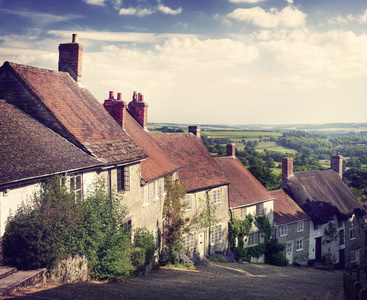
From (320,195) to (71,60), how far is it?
31716mm

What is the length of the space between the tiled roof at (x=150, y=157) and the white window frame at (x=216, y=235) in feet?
24.8

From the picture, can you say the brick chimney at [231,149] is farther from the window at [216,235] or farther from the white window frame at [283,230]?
the window at [216,235]

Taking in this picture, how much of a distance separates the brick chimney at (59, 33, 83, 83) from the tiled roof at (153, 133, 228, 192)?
9.94 m

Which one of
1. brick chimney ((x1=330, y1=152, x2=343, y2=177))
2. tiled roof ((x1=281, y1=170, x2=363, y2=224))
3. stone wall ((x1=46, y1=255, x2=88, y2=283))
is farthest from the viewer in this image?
brick chimney ((x1=330, y1=152, x2=343, y2=177))

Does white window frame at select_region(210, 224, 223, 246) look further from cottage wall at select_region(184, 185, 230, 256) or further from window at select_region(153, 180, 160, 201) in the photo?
window at select_region(153, 180, 160, 201)

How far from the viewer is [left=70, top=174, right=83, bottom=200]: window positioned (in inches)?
551

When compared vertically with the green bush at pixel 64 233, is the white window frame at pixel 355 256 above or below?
below

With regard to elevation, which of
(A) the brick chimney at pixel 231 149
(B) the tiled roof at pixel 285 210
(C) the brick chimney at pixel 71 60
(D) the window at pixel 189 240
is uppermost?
(C) the brick chimney at pixel 71 60

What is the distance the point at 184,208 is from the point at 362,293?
17423 mm

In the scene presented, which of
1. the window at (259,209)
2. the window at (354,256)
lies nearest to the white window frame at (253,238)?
the window at (259,209)

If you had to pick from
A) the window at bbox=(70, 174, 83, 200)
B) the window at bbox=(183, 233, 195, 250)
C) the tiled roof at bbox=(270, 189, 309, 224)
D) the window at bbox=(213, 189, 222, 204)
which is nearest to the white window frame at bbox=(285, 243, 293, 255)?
the tiled roof at bbox=(270, 189, 309, 224)

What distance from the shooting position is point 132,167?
18.2 meters

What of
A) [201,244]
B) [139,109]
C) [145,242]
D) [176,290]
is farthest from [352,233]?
[176,290]

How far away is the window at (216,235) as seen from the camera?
1150 inches
